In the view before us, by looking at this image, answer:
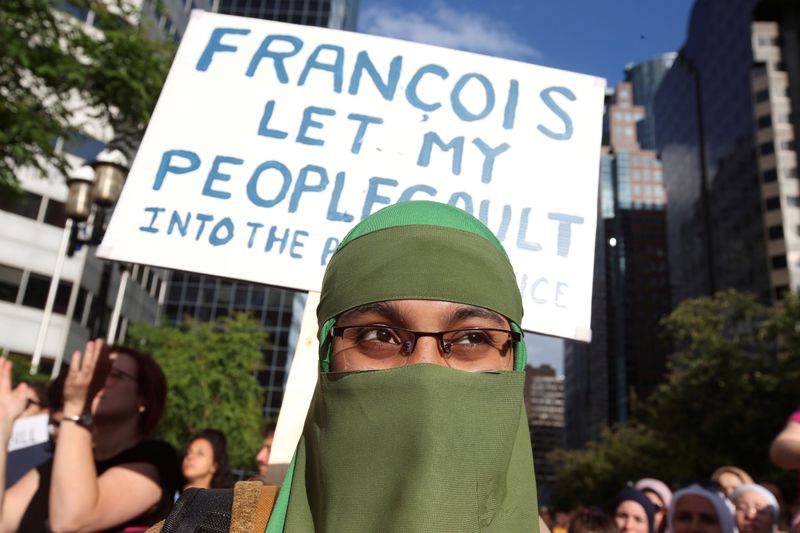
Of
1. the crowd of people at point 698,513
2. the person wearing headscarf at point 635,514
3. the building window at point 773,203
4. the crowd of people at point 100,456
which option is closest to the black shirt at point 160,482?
the crowd of people at point 100,456

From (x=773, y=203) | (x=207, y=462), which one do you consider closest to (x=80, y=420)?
(x=207, y=462)

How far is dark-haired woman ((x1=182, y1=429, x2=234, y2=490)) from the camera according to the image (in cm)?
460

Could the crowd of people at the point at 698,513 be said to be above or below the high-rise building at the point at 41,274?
below

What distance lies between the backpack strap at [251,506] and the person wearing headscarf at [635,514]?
15.9 feet

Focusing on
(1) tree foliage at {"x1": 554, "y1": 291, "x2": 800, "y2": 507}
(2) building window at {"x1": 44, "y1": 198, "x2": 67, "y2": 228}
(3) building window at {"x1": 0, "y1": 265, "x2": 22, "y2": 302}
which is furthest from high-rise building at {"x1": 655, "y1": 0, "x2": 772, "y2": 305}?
(3) building window at {"x1": 0, "y1": 265, "x2": 22, "y2": 302}

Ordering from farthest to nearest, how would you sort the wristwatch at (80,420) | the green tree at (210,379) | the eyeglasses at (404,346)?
the green tree at (210,379) → the wristwatch at (80,420) → the eyeglasses at (404,346)

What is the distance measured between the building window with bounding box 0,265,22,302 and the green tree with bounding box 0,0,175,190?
876 inches

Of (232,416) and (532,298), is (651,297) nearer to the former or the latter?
(232,416)

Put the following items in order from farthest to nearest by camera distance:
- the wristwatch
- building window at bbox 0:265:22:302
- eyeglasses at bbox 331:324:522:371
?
building window at bbox 0:265:22:302
the wristwatch
eyeglasses at bbox 331:324:522:371

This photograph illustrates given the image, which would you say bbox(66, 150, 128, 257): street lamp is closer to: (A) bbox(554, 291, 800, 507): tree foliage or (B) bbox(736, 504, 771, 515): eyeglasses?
(B) bbox(736, 504, 771, 515): eyeglasses

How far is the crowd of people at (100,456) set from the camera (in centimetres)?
235

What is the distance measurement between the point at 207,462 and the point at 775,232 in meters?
67.0

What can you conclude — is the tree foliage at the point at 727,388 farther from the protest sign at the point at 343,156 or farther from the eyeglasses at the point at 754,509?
the protest sign at the point at 343,156

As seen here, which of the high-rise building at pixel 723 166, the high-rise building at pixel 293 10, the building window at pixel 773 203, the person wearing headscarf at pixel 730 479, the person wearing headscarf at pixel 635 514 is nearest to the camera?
the person wearing headscarf at pixel 635 514
